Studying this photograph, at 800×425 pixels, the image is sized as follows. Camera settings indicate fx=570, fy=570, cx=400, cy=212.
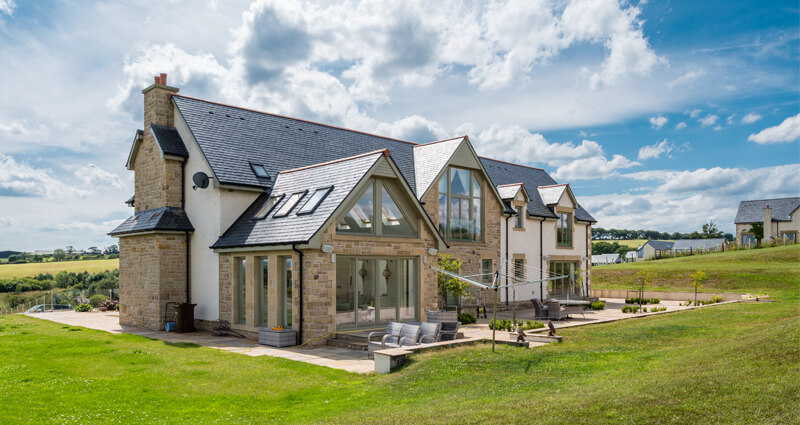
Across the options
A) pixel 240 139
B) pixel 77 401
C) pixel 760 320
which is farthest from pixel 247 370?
pixel 760 320

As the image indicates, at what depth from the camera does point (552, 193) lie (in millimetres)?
32031

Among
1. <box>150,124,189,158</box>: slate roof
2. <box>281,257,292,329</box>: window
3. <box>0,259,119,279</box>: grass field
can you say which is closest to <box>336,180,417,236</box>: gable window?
<box>281,257,292,329</box>: window

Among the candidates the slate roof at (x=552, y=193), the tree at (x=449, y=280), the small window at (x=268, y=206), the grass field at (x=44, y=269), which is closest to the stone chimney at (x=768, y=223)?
the slate roof at (x=552, y=193)

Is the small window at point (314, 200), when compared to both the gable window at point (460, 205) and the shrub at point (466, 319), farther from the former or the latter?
the gable window at point (460, 205)

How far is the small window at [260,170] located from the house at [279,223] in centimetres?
4

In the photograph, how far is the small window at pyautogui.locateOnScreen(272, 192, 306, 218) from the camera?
17.8 m

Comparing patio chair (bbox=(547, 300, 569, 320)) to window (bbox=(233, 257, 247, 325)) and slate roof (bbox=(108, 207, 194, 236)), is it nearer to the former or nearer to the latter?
window (bbox=(233, 257, 247, 325))

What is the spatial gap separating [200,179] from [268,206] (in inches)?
99.8

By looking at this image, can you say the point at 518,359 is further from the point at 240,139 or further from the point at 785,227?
the point at 785,227

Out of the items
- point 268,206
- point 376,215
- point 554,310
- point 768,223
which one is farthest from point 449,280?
point 768,223

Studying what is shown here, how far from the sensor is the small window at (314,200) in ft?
55.1

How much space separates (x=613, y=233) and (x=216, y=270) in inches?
6506

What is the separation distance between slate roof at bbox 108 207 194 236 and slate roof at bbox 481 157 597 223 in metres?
16.2

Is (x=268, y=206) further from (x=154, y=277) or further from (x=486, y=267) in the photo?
(x=486, y=267)
